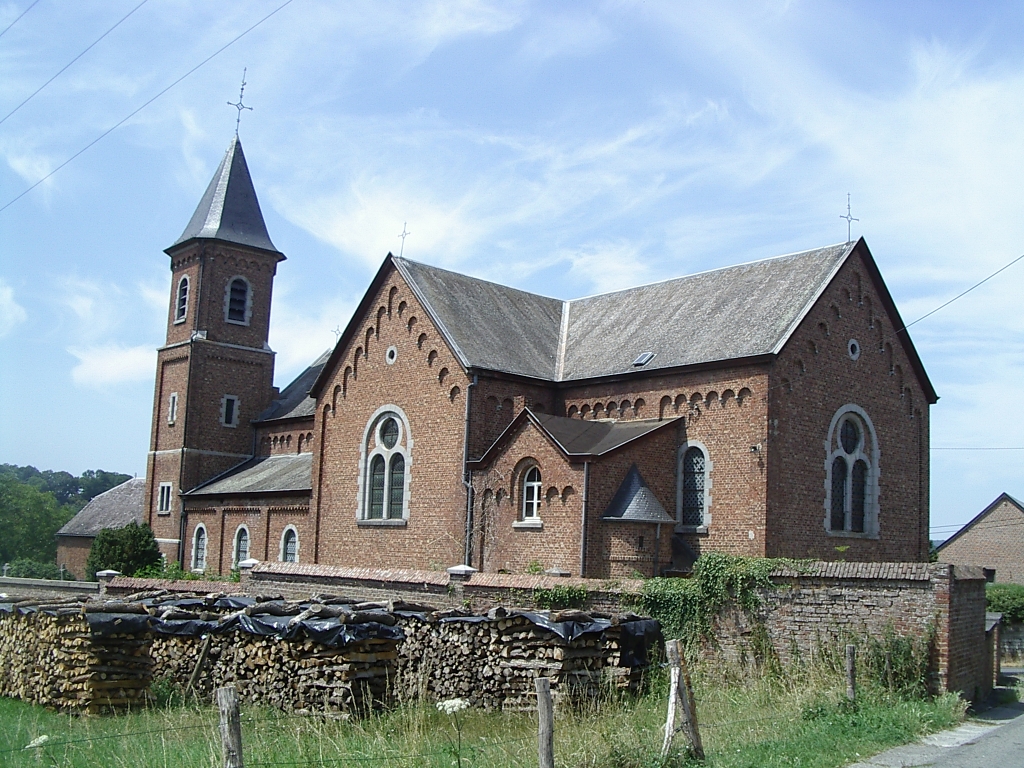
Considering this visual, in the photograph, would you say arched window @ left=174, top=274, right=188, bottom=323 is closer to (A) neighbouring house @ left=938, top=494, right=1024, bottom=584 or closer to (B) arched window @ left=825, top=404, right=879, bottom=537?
(B) arched window @ left=825, top=404, right=879, bottom=537

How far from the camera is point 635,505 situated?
24.6m

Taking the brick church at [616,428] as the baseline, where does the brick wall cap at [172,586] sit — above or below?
below

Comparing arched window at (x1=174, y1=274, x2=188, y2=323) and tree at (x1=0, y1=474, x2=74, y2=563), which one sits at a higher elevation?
arched window at (x1=174, y1=274, x2=188, y2=323)

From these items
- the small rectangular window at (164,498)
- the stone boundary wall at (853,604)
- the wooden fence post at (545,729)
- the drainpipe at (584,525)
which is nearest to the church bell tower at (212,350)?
the small rectangular window at (164,498)

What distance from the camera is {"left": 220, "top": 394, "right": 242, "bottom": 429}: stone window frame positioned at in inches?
1694

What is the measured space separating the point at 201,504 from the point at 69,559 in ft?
50.7

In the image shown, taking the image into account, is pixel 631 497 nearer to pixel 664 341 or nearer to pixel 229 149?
pixel 664 341

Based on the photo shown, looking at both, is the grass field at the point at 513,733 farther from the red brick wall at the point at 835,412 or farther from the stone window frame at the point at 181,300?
the stone window frame at the point at 181,300

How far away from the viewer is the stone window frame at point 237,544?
37156mm

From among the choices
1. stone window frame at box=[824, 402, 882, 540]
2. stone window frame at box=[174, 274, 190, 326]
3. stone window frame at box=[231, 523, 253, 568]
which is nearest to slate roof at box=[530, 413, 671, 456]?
stone window frame at box=[824, 402, 882, 540]

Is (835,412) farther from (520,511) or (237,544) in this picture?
(237,544)

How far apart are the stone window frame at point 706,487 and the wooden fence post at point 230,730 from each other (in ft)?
62.9

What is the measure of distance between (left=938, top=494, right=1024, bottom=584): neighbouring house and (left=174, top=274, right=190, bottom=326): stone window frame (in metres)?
41.4

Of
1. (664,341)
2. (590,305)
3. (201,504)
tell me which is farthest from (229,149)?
(664,341)
